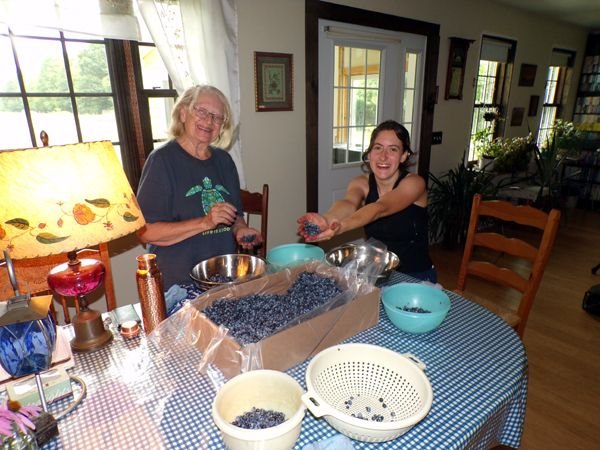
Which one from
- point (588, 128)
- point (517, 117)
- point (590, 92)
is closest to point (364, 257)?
point (517, 117)

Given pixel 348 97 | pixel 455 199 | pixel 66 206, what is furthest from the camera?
pixel 455 199

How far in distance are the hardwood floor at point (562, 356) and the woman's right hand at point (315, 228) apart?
1299 mm

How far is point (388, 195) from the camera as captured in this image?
5.41ft

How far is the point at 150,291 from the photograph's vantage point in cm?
101

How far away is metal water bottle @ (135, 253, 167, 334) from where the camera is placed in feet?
3.30

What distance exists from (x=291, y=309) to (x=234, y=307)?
0.15 metres

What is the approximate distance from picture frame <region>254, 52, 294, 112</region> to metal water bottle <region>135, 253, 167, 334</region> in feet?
5.77

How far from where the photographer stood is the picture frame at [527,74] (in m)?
4.72

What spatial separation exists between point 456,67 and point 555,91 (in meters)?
2.97

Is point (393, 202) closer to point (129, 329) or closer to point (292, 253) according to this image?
point (292, 253)

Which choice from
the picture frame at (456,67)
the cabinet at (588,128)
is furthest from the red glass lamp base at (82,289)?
the cabinet at (588,128)

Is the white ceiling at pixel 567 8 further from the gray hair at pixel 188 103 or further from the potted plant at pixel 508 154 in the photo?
the gray hair at pixel 188 103

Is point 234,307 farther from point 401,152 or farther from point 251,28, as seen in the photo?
point 251,28

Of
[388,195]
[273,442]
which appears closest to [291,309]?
[273,442]
